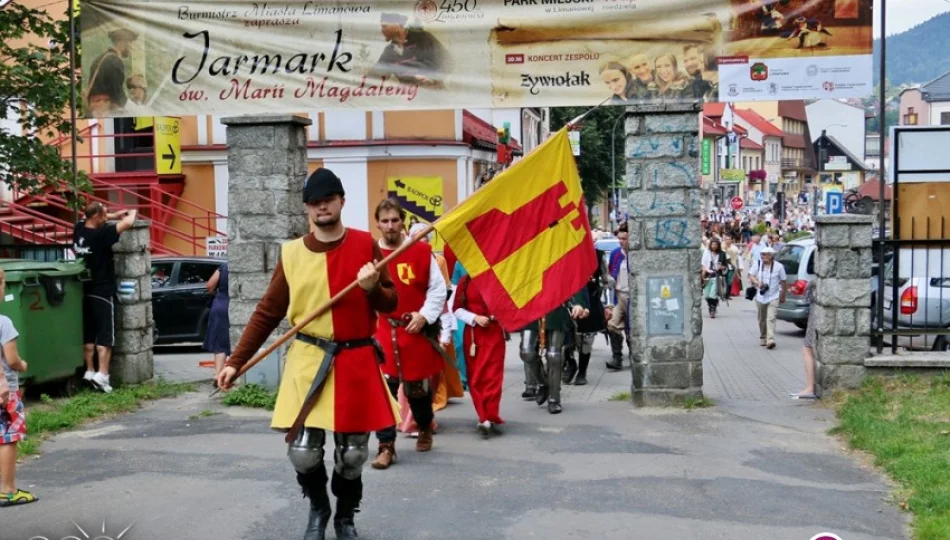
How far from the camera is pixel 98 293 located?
38.1 feet

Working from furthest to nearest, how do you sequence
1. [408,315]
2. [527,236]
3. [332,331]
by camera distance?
[408,315]
[527,236]
[332,331]

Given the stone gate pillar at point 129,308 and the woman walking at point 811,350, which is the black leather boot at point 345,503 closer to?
the woman walking at point 811,350

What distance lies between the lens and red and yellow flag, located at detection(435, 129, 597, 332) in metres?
7.73

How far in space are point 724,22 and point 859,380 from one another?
3494mm

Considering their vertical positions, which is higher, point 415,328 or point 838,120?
point 838,120

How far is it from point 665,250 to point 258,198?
3.87 meters

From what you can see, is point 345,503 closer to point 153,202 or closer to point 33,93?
point 33,93

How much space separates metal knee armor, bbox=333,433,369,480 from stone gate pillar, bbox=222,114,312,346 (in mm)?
5105

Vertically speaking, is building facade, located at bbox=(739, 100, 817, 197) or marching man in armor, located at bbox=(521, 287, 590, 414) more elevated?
building facade, located at bbox=(739, 100, 817, 197)

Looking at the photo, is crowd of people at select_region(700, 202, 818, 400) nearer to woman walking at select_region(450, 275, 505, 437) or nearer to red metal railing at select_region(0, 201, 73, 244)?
woman walking at select_region(450, 275, 505, 437)

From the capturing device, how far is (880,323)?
10.7 meters

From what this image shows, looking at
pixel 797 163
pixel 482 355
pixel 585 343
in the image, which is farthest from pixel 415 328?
pixel 797 163

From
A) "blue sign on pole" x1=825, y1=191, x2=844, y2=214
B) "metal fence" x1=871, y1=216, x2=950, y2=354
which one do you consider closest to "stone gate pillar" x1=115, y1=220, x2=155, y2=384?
"metal fence" x1=871, y1=216, x2=950, y2=354

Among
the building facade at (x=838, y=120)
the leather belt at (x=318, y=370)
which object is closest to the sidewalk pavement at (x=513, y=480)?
the leather belt at (x=318, y=370)
